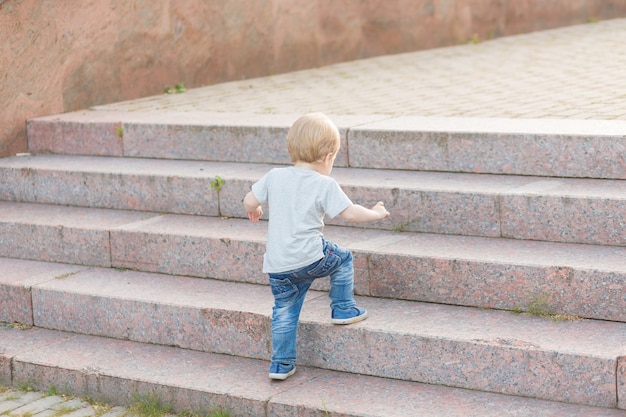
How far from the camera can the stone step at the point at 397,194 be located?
4961mm

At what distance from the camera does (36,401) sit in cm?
511

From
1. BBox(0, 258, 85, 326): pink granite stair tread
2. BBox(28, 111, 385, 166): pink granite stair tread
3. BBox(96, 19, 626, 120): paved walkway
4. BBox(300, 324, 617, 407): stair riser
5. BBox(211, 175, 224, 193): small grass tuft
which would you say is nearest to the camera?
BBox(300, 324, 617, 407): stair riser

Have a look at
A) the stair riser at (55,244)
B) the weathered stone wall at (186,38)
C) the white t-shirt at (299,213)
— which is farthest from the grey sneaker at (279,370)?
the weathered stone wall at (186,38)

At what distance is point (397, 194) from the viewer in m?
5.44

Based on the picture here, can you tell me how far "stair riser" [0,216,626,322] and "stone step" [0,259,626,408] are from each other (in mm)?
63

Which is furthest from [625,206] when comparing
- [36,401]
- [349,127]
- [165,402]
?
[36,401]

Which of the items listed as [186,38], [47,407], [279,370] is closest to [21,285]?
[47,407]

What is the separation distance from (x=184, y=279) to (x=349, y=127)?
133cm

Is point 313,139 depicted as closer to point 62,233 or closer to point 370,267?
point 370,267

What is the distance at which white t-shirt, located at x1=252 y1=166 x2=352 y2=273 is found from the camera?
4523mm

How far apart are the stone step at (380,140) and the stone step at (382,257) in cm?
57

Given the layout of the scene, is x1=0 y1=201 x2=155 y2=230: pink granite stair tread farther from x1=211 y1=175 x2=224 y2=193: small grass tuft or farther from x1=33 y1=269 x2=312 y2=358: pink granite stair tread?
x1=211 y1=175 x2=224 y2=193: small grass tuft

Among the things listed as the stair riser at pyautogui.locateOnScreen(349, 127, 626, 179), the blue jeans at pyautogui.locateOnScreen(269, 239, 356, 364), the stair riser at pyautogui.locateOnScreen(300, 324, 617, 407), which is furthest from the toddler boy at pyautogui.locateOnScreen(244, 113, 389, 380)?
the stair riser at pyautogui.locateOnScreen(349, 127, 626, 179)

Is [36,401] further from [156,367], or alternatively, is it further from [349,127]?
[349,127]
